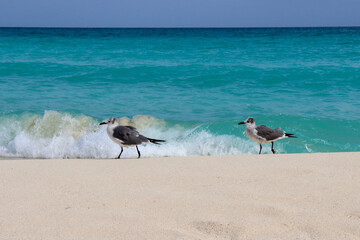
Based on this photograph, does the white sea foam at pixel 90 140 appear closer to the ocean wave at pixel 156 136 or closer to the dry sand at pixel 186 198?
the ocean wave at pixel 156 136

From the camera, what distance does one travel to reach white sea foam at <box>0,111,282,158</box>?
7.44 m

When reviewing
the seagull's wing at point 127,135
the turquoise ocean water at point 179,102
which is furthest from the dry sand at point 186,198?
the turquoise ocean water at point 179,102

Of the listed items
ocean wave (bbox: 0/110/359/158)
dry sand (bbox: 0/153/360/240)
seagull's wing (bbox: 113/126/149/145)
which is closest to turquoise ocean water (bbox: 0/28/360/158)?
ocean wave (bbox: 0/110/359/158)

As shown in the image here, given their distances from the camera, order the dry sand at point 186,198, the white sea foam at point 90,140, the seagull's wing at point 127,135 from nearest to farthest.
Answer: the dry sand at point 186,198
the seagull's wing at point 127,135
the white sea foam at point 90,140

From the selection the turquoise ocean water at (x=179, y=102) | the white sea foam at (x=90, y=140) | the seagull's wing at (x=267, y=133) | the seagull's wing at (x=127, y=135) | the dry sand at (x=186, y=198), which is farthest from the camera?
the turquoise ocean water at (x=179, y=102)

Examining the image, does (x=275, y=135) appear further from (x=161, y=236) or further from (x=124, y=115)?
(x=124, y=115)

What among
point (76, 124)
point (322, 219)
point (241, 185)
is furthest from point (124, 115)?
point (322, 219)

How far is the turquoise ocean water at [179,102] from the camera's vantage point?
25.7 feet

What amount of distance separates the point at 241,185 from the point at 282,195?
1.26 feet

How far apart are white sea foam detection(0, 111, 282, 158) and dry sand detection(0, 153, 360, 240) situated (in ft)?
8.24

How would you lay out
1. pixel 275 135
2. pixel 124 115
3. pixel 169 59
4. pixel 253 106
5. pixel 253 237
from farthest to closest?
pixel 169 59 < pixel 253 106 < pixel 124 115 < pixel 275 135 < pixel 253 237

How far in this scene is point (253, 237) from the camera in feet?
9.37

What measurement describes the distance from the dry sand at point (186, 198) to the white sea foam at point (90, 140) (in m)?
2.51

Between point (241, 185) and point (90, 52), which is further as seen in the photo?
point (90, 52)
